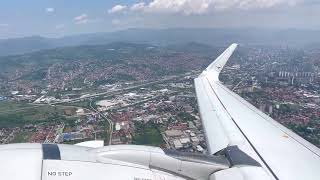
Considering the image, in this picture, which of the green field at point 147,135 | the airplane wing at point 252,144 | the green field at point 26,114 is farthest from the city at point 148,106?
the airplane wing at point 252,144

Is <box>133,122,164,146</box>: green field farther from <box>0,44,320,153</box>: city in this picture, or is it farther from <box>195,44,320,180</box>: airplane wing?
<box>195,44,320,180</box>: airplane wing

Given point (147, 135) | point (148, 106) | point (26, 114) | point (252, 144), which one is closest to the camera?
point (252, 144)

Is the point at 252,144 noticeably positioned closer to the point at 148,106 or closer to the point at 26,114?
the point at 148,106

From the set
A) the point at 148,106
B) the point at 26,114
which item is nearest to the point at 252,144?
the point at 148,106

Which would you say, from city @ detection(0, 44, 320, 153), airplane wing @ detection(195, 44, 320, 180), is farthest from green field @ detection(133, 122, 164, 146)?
airplane wing @ detection(195, 44, 320, 180)

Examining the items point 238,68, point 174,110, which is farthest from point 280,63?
point 174,110

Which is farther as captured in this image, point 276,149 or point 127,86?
point 127,86

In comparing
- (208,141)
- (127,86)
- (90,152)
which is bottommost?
(127,86)

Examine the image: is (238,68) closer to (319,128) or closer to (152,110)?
(152,110)
